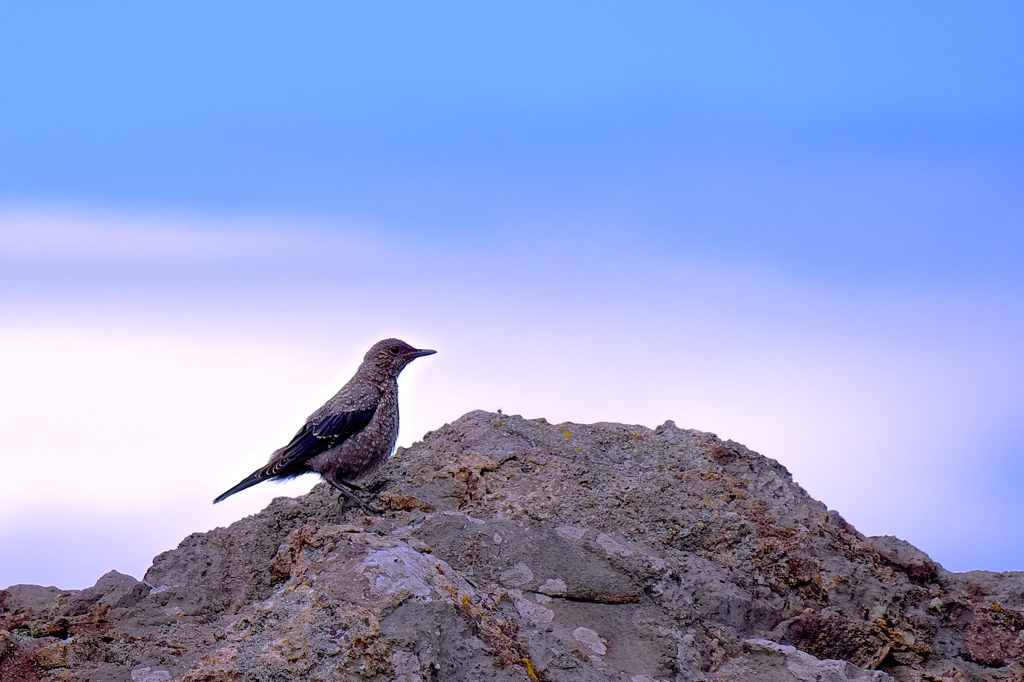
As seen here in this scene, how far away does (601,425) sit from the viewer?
312 inches

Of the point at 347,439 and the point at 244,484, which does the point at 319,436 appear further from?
the point at 244,484

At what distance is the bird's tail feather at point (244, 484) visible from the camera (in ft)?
26.5

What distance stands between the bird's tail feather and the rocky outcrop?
0.62 meters

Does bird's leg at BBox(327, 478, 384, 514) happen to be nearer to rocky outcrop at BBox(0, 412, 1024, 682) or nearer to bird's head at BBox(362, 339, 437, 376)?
rocky outcrop at BBox(0, 412, 1024, 682)

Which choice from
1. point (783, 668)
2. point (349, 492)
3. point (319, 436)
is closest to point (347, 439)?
Answer: point (319, 436)

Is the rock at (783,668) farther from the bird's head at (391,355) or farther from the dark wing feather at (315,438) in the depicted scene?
the bird's head at (391,355)

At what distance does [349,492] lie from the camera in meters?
7.43

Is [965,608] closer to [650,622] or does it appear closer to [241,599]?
[650,622]

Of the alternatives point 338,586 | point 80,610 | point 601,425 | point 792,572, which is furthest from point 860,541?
point 80,610

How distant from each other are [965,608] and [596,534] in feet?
8.65

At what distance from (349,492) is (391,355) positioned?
146cm

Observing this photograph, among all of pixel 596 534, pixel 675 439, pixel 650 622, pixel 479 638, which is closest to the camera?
pixel 479 638

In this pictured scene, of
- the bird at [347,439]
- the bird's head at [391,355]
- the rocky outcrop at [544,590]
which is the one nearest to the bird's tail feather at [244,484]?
the bird at [347,439]

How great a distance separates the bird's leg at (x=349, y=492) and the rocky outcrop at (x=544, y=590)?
0.28ft
